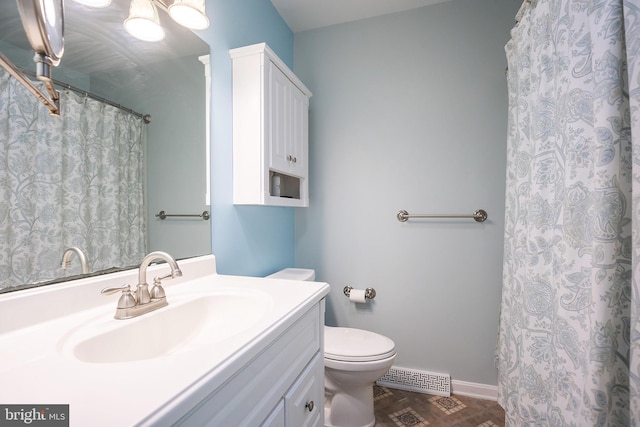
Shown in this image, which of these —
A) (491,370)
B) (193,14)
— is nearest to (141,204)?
(193,14)

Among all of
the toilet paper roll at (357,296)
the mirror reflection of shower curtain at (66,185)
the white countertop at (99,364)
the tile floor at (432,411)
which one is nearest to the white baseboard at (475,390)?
the tile floor at (432,411)

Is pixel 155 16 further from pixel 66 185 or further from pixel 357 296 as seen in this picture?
pixel 357 296

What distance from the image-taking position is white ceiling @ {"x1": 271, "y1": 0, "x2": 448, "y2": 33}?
1.78 metres

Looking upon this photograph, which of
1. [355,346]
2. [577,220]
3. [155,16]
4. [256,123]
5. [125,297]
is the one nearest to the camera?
[125,297]

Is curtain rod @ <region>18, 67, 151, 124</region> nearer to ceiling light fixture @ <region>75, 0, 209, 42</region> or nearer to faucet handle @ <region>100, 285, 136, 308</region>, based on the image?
ceiling light fixture @ <region>75, 0, 209, 42</region>

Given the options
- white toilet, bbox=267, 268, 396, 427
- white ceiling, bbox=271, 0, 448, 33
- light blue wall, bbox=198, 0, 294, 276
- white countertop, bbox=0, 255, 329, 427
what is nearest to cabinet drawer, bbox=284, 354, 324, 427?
white countertop, bbox=0, 255, 329, 427

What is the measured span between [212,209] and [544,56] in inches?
59.1

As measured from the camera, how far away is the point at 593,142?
0.78 metres

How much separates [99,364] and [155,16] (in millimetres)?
1057

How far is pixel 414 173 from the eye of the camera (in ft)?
6.02

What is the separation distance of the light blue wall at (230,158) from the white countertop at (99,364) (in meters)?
0.50

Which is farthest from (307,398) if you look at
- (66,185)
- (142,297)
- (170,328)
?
(66,185)

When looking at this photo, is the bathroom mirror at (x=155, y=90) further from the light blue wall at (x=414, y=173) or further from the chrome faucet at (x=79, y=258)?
the light blue wall at (x=414, y=173)

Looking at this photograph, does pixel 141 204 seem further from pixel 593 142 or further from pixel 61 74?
pixel 593 142
